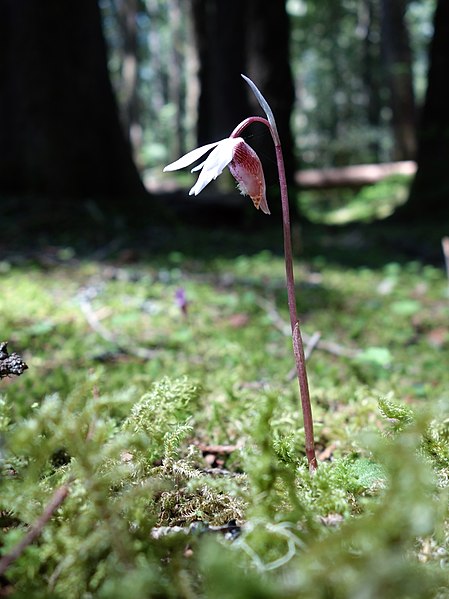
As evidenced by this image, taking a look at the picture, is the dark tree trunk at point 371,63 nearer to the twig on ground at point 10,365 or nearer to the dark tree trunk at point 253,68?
the dark tree trunk at point 253,68

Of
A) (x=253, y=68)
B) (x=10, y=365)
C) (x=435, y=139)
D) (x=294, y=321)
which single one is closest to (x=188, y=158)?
(x=294, y=321)

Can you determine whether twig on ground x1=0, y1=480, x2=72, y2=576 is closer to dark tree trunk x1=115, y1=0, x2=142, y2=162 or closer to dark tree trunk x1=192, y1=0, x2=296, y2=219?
dark tree trunk x1=192, y1=0, x2=296, y2=219

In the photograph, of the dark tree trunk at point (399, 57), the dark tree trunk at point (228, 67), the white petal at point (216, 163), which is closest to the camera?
the white petal at point (216, 163)

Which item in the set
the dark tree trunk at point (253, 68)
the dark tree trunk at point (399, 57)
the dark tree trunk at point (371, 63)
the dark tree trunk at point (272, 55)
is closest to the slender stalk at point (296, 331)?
the dark tree trunk at point (253, 68)

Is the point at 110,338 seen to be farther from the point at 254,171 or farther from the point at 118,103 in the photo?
the point at 118,103

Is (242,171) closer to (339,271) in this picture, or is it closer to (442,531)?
(442,531)

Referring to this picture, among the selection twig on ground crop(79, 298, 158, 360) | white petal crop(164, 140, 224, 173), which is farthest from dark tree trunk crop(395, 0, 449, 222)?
white petal crop(164, 140, 224, 173)

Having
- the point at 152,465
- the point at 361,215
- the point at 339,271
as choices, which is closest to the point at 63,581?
the point at 152,465
